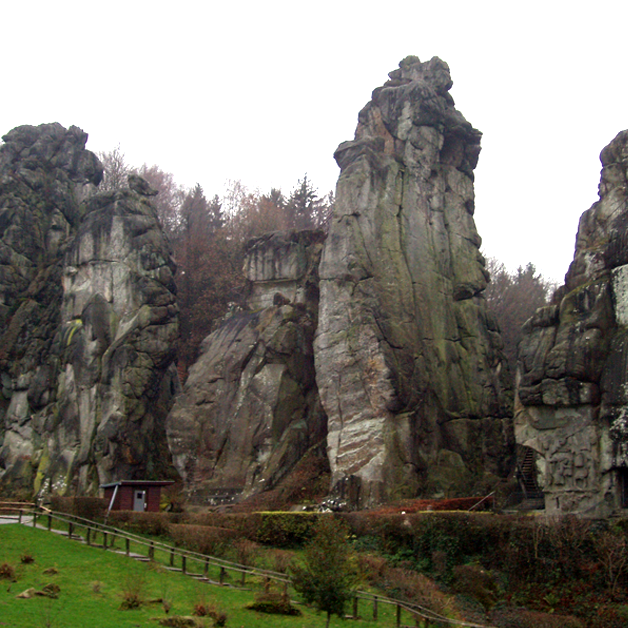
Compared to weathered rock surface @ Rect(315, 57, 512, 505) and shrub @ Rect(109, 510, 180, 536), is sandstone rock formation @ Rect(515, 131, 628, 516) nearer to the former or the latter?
weathered rock surface @ Rect(315, 57, 512, 505)

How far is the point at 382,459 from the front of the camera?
34.2 m

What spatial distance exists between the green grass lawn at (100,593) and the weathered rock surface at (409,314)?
531 inches

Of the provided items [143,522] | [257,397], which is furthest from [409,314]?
[143,522]

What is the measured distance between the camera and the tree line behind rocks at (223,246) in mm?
52125

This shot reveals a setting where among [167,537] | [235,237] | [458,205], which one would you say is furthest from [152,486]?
[235,237]

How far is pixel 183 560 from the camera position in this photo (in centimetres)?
2223

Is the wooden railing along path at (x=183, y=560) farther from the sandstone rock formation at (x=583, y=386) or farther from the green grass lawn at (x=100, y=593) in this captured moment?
the sandstone rock formation at (x=583, y=386)

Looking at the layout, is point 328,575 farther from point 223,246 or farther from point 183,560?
point 223,246

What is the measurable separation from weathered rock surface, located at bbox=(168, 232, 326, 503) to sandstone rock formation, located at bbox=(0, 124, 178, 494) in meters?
3.01

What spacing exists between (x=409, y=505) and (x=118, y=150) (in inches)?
1902

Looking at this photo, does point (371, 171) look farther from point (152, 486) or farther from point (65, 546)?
point (65, 546)

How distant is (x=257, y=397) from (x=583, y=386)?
53.8ft

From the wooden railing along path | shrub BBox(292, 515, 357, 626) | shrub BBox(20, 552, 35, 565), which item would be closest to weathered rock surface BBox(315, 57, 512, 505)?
the wooden railing along path

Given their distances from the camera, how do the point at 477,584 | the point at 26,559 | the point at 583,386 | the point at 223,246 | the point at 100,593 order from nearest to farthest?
the point at 100,593 < the point at 26,559 < the point at 477,584 < the point at 583,386 < the point at 223,246
